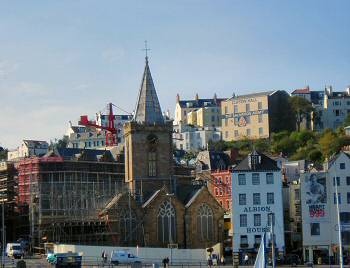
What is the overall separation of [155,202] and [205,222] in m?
5.59

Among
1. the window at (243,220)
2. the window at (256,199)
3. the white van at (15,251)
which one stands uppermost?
the window at (256,199)

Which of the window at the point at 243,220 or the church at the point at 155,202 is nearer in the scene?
the window at the point at 243,220

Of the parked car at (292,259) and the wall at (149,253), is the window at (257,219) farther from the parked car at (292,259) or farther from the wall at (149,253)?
the wall at (149,253)

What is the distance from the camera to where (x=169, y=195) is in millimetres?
94938

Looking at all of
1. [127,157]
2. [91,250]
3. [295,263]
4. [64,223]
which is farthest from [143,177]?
[295,263]

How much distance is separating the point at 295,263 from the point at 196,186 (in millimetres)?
20273

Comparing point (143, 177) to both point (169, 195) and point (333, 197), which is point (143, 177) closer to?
point (169, 195)

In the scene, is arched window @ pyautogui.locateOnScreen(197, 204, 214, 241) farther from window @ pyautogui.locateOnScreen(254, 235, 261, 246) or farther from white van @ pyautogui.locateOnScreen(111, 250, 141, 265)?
white van @ pyautogui.locateOnScreen(111, 250, 141, 265)

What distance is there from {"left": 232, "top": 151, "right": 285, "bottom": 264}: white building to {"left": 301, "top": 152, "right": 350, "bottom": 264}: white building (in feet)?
8.13

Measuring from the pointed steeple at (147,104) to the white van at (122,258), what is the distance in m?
23.6

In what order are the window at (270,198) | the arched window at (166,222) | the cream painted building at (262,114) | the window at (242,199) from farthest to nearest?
the cream painted building at (262,114), the arched window at (166,222), the window at (242,199), the window at (270,198)

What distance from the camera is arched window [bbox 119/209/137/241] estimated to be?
95.8 meters

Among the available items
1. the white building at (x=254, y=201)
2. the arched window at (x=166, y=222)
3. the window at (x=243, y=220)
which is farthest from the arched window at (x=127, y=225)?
the window at (x=243, y=220)

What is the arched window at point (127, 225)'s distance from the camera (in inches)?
3772
